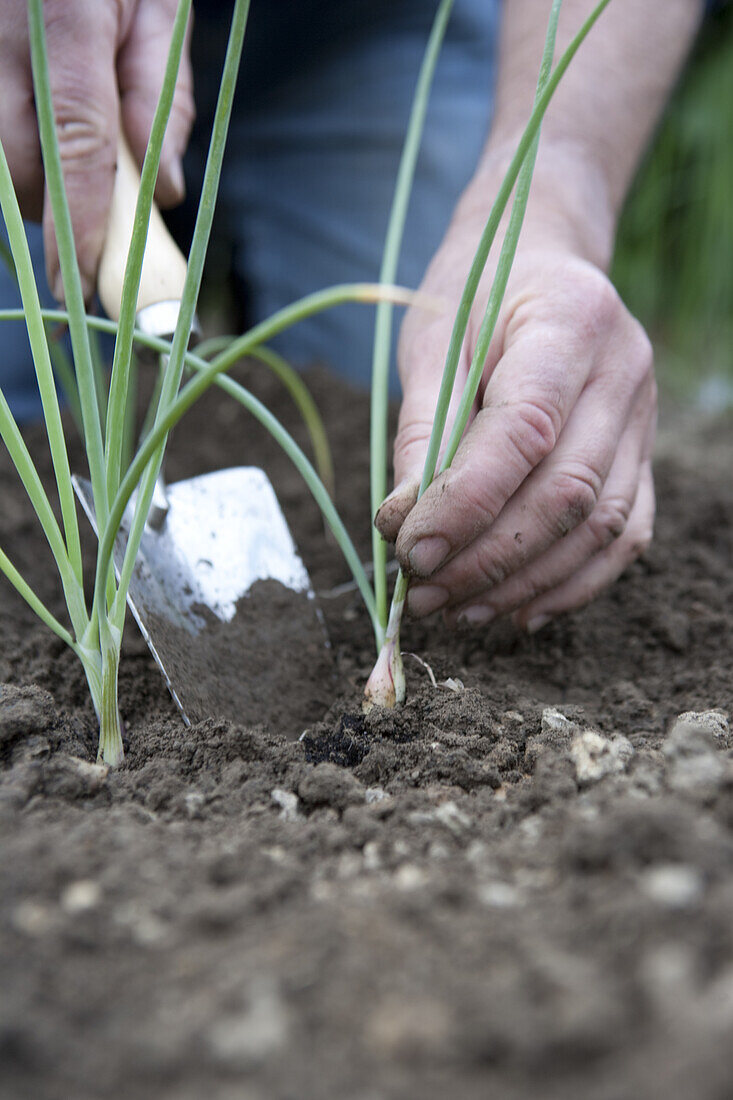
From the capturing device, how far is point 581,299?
939 millimetres

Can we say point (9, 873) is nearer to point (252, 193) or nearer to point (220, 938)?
point (220, 938)

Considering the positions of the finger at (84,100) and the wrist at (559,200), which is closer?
the finger at (84,100)

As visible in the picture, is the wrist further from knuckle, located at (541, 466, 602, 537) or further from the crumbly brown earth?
the crumbly brown earth

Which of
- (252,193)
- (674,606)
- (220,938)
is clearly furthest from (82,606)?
(252,193)

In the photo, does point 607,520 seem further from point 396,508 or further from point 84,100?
point 84,100

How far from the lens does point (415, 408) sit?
2.96 feet

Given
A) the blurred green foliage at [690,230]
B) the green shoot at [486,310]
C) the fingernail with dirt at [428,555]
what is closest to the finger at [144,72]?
the green shoot at [486,310]

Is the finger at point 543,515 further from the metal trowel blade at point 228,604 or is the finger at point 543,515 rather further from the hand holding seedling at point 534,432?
the metal trowel blade at point 228,604

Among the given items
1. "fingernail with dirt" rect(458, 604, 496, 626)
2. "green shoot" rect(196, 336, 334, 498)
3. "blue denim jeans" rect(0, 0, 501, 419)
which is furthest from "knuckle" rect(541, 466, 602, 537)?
"blue denim jeans" rect(0, 0, 501, 419)

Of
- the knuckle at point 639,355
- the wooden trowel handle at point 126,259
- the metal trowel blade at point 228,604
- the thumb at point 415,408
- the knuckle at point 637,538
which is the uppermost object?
the wooden trowel handle at point 126,259

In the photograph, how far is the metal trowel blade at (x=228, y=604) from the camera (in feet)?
2.84

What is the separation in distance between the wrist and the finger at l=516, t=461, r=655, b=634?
0.37 meters

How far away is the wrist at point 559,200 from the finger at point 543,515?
32cm

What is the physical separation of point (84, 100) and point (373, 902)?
0.83 meters
